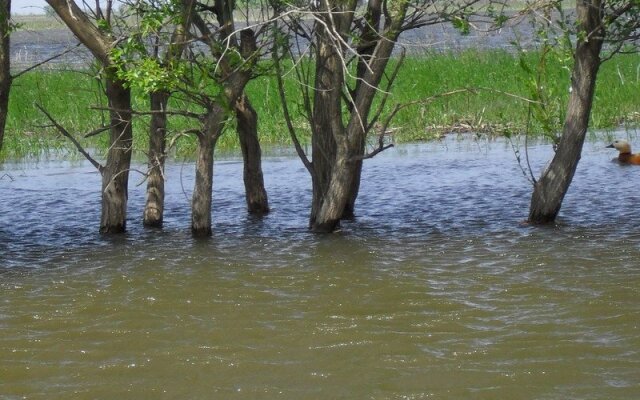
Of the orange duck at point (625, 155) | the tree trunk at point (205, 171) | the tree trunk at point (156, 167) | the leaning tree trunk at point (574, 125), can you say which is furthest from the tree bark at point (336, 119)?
A: the orange duck at point (625, 155)

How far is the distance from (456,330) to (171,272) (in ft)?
8.86

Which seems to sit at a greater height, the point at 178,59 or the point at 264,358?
the point at 178,59

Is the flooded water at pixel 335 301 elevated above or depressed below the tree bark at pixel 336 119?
below

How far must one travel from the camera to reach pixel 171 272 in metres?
8.48

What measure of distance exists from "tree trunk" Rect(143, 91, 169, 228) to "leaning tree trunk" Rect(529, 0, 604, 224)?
3419mm

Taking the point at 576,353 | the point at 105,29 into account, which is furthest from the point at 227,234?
the point at 576,353

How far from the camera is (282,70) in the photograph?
31.7 feet

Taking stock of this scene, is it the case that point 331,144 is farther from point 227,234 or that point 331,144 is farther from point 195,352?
point 195,352

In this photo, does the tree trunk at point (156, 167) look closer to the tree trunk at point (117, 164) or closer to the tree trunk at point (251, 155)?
the tree trunk at point (117, 164)

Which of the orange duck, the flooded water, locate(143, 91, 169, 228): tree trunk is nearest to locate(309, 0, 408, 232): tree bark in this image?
the flooded water

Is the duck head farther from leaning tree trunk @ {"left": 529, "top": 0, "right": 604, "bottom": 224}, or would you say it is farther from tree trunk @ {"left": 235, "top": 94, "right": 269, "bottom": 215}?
tree trunk @ {"left": 235, "top": 94, "right": 269, "bottom": 215}

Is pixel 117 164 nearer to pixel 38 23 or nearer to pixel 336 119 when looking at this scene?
pixel 336 119

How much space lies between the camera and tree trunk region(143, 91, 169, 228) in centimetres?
1003

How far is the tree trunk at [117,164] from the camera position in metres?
9.72
